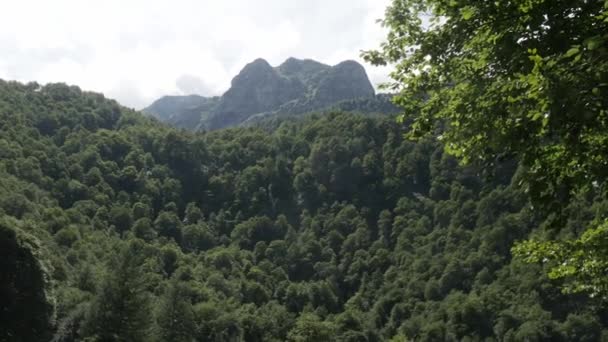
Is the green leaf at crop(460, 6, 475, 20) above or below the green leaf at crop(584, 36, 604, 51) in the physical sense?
above

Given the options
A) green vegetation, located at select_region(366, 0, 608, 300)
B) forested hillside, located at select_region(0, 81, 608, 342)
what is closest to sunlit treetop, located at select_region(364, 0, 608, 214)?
green vegetation, located at select_region(366, 0, 608, 300)

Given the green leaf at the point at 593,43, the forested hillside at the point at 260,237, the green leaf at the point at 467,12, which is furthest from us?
the forested hillside at the point at 260,237

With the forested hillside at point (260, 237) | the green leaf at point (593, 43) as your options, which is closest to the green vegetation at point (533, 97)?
the green leaf at point (593, 43)

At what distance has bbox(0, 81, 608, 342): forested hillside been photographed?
78938 mm

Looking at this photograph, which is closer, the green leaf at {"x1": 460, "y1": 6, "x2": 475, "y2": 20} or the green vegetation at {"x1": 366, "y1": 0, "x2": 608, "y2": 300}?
the green vegetation at {"x1": 366, "y1": 0, "x2": 608, "y2": 300}

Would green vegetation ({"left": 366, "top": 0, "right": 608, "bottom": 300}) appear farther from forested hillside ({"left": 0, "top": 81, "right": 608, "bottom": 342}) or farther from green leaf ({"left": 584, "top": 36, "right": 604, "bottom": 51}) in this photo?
forested hillside ({"left": 0, "top": 81, "right": 608, "bottom": 342})

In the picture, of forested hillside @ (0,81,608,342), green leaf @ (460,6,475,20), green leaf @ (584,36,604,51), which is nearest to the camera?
green leaf @ (584,36,604,51)

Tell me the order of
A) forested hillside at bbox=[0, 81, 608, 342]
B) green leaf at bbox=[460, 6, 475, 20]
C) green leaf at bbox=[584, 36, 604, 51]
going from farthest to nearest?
1. forested hillside at bbox=[0, 81, 608, 342]
2. green leaf at bbox=[460, 6, 475, 20]
3. green leaf at bbox=[584, 36, 604, 51]

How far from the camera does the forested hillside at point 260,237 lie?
78.9m

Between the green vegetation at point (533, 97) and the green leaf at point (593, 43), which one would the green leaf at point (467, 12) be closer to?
the green vegetation at point (533, 97)

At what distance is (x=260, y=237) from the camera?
163 meters

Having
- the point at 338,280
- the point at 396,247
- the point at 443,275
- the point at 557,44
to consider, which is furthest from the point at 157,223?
the point at 557,44

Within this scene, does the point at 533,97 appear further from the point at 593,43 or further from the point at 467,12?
the point at 467,12

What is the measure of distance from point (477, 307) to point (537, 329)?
11687mm
